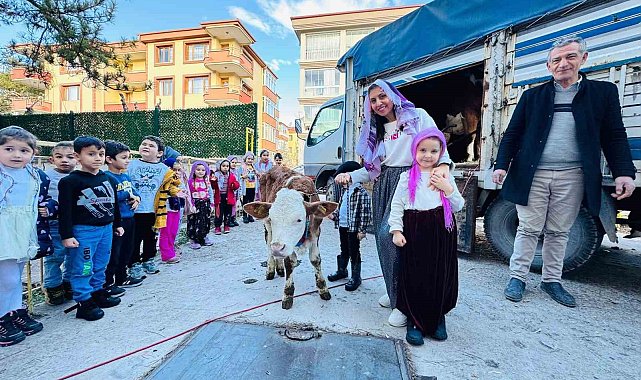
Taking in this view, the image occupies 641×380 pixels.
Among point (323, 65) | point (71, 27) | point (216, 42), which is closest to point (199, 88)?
point (216, 42)

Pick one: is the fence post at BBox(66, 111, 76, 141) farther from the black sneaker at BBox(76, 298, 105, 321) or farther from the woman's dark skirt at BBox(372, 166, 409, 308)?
the woman's dark skirt at BBox(372, 166, 409, 308)

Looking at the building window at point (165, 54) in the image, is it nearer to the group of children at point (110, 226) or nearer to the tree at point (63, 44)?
the tree at point (63, 44)

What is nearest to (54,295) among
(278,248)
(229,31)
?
(278,248)

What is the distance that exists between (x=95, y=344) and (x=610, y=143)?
3.93 meters

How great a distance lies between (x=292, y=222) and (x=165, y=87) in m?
25.4

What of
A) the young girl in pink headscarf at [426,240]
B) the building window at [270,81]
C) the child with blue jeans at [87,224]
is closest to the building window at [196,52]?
the building window at [270,81]

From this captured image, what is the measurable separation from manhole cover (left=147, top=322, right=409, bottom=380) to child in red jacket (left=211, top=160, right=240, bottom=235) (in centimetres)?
360

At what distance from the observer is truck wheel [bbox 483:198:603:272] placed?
3.07 metres

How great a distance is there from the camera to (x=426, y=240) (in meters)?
2.02

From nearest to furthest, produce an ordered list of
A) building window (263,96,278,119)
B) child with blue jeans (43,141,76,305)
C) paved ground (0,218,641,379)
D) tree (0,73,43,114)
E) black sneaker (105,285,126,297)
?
paved ground (0,218,641,379) < child with blue jeans (43,141,76,305) < black sneaker (105,285,126,297) < tree (0,73,43,114) < building window (263,96,278,119)

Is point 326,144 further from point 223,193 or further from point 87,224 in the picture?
point 87,224

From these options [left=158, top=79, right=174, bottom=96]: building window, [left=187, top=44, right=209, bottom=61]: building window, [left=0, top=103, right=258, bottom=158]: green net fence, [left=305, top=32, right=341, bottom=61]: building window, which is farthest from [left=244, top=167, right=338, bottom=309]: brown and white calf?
[left=158, top=79, right=174, bottom=96]: building window

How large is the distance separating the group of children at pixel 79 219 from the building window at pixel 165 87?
23.2 metres

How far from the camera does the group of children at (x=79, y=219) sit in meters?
2.08
